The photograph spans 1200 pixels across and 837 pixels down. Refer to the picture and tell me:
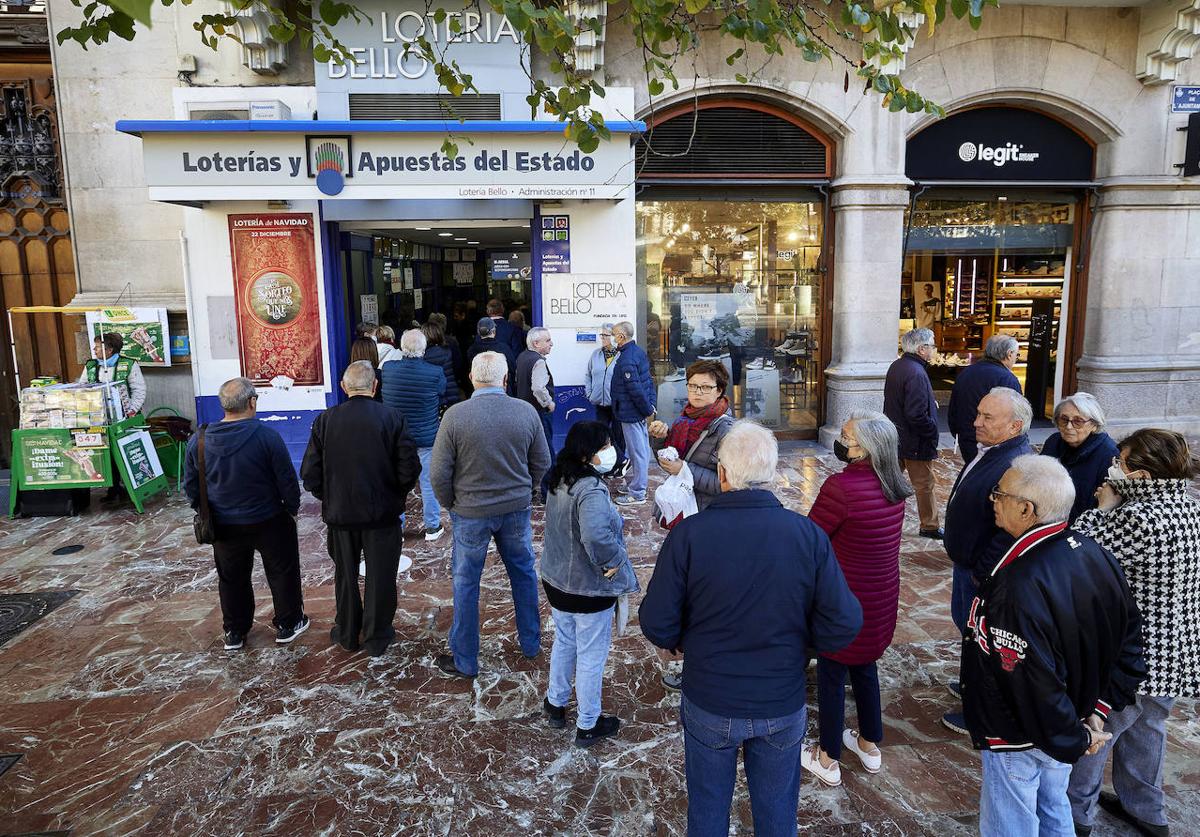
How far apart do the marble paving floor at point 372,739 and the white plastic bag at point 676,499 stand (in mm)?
1159

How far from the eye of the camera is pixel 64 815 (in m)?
3.62

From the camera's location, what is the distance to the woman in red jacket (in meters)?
3.55

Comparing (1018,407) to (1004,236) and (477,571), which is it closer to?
(477,571)

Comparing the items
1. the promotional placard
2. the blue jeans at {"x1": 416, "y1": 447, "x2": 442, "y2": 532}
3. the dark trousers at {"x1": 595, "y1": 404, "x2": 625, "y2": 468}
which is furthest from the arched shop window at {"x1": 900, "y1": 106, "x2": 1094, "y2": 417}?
the promotional placard

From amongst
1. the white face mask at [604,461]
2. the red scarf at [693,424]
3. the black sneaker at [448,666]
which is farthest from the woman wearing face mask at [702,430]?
the black sneaker at [448,666]

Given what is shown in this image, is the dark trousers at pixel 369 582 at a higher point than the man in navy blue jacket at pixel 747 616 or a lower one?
lower

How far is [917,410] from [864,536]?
3.57 meters

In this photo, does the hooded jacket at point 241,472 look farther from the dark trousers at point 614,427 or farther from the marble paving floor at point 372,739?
the dark trousers at point 614,427

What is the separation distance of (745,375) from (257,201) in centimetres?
642

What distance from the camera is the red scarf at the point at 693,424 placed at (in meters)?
4.38

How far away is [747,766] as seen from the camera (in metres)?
2.87

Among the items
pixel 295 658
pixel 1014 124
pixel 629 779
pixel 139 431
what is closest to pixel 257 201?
pixel 139 431

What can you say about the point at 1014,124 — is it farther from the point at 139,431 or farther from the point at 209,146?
the point at 139,431

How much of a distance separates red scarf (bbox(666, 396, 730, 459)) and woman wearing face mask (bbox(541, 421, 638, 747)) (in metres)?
0.69
